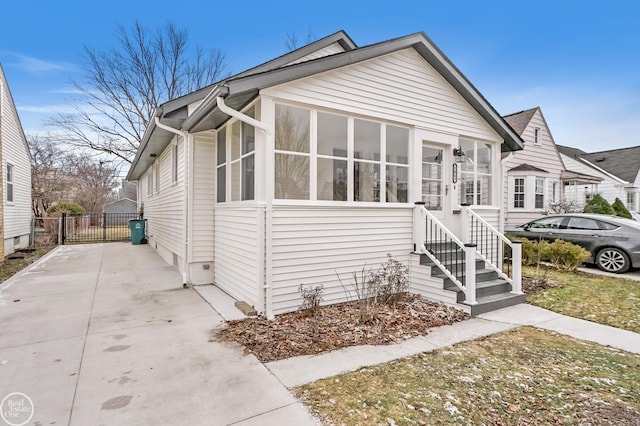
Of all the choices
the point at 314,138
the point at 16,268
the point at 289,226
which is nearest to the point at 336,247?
the point at 289,226

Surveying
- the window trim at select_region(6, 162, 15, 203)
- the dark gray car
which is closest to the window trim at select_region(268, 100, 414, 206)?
the dark gray car

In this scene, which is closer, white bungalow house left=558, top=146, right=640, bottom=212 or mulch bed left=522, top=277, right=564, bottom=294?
mulch bed left=522, top=277, right=564, bottom=294

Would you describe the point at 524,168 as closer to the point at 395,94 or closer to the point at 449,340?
the point at 395,94

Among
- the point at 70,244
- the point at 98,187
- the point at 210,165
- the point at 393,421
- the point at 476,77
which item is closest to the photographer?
the point at 393,421

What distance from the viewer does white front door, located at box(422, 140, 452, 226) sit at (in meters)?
6.67

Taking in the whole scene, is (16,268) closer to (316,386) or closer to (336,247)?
(336,247)

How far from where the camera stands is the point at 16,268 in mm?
8562

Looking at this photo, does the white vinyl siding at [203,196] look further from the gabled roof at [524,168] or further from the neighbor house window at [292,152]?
the gabled roof at [524,168]

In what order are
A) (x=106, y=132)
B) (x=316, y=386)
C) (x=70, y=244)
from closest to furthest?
(x=316, y=386)
(x=70, y=244)
(x=106, y=132)

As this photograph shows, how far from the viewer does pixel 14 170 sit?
11609mm

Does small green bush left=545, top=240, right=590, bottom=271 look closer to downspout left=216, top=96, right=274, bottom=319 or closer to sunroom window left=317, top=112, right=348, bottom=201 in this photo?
sunroom window left=317, top=112, right=348, bottom=201

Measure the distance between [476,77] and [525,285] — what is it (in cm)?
1195

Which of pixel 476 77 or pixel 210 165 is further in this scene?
pixel 476 77

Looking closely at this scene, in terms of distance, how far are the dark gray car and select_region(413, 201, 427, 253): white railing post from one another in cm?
555
